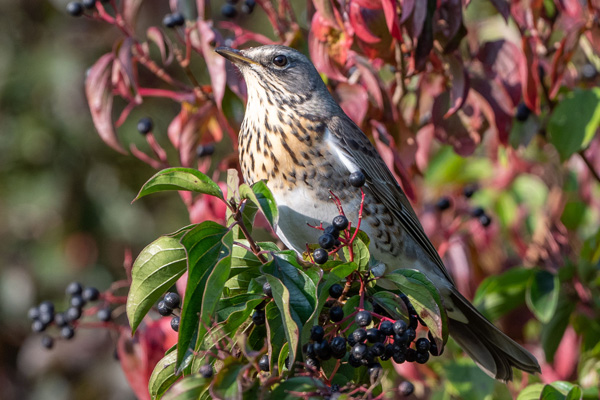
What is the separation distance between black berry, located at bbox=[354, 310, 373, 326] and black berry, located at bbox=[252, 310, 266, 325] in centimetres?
26

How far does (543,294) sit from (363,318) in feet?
4.86

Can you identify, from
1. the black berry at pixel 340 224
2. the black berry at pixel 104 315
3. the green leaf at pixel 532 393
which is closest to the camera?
the black berry at pixel 340 224

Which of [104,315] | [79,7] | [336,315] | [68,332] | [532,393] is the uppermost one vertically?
[79,7]

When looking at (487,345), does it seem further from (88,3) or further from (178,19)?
(88,3)

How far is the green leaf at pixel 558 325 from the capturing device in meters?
3.36

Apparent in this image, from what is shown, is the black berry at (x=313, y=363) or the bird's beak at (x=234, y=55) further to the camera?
the bird's beak at (x=234, y=55)

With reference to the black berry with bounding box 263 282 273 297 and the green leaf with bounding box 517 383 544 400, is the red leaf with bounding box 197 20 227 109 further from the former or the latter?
the green leaf with bounding box 517 383 544 400

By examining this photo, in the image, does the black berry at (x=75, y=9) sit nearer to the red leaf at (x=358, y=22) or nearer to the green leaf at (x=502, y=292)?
the red leaf at (x=358, y=22)

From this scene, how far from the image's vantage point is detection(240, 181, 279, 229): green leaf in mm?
1899

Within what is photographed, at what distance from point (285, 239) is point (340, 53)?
0.81 m

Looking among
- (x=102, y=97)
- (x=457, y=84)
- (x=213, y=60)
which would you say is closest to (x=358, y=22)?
(x=457, y=84)

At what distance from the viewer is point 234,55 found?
3062 mm

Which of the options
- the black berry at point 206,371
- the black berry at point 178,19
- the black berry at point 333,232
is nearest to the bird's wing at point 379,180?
the black berry at point 178,19

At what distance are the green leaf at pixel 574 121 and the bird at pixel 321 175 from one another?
720 millimetres
